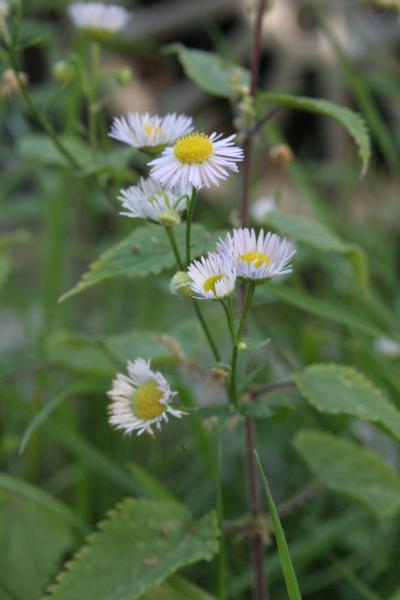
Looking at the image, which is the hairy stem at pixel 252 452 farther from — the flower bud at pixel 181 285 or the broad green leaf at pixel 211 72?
the flower bud at pixel 181 285

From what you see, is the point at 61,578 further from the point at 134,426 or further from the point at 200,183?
the point at 200,183

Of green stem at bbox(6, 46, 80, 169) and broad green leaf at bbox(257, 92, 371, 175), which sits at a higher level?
green stem at bbox(6, 46, 80, 169)

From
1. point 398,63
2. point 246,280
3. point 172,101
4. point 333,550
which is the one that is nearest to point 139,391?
point 246,280

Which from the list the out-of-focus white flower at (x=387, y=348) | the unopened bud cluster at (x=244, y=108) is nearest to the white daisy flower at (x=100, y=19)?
the unopened bud cluster at (x=244, y=108)

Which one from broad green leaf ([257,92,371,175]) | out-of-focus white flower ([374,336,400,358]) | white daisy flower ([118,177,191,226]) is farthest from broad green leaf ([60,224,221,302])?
out-of-focus white flower ([374,336,400,358])

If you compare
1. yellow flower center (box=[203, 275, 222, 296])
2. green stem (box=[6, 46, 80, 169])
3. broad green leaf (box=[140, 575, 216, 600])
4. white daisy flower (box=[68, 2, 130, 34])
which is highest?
white daisy flower (box=[68, 2, 130, 34])

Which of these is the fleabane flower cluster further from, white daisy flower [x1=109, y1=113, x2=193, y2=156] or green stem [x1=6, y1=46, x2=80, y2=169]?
green stem [x1=6, y1=46, x2=80, y2=169]

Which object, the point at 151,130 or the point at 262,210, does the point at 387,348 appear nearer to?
the point at 262,210
